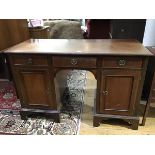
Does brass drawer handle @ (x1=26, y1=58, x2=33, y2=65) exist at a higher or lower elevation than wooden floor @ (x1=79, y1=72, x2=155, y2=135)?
higher

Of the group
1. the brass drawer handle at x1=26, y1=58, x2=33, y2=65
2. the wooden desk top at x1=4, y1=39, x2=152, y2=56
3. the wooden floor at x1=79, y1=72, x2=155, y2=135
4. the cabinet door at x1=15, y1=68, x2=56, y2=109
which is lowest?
the wooden floor at x1=79, y1=72, x2=155, y2=135

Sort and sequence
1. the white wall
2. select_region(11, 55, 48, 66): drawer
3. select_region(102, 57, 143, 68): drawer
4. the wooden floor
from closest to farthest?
select_region(102, 57, 143, 68): drawer, select_region(11, 55, 48, 66): drawer, the wooden floor, the white wall

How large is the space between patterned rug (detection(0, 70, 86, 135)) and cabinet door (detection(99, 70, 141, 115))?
1.29 feet

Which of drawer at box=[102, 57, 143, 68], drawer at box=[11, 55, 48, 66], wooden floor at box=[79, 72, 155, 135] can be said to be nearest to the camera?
drawer at box=[102, 57, 143, 68]

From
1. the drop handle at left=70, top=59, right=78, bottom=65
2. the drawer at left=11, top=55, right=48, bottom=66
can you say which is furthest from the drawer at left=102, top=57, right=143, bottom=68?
the drawer at left=11, top=55, right=48, bottom=66

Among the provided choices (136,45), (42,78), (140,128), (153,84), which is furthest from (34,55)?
(140,128)

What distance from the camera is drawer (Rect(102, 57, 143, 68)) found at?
1.41 m

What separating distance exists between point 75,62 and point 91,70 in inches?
6.1

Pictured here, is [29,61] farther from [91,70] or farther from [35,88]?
[91,70]

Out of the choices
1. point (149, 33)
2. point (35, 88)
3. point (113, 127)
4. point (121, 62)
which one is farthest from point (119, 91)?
point (149, 33)

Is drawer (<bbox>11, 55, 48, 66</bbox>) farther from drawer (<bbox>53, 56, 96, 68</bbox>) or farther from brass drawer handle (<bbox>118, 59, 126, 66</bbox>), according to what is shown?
brass drawer handle (<bbox>118, 59, 126, 66</bbox>)

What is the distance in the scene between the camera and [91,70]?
1506mm

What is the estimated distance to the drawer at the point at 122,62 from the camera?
1.41 meters
